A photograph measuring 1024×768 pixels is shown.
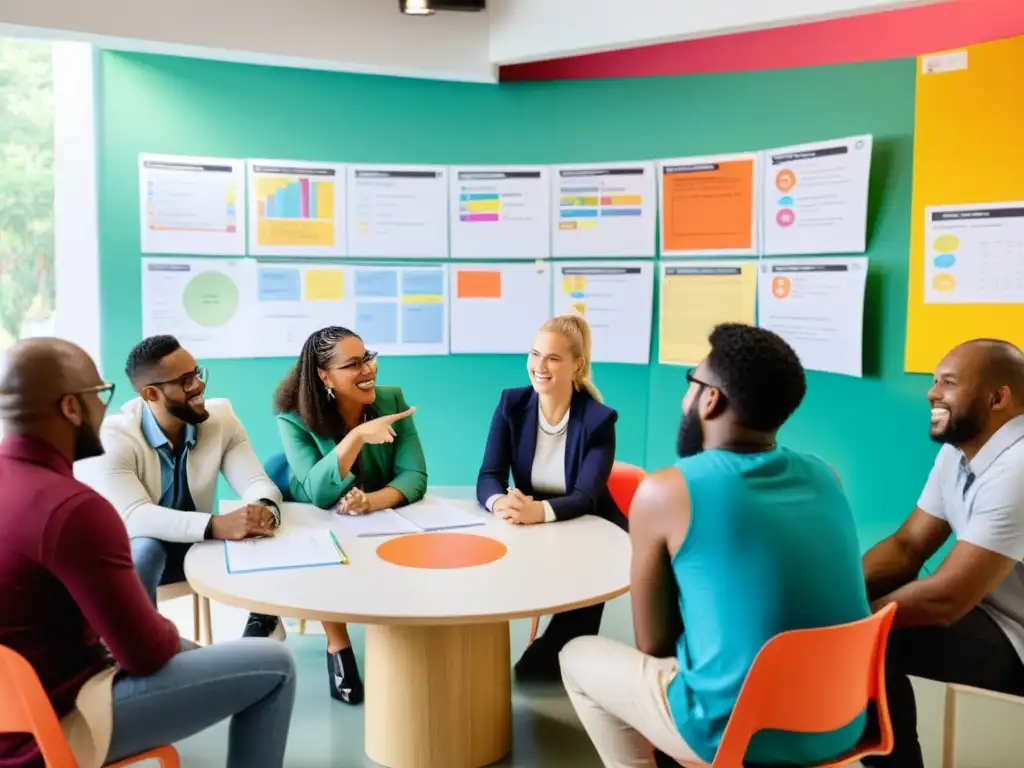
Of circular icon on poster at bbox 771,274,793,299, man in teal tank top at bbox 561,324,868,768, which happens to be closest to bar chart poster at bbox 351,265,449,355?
circular icon on poster at bbox 771,274,793,299

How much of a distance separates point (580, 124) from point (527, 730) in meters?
2.95

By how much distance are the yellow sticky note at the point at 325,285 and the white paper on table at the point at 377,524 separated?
1876 millimetres

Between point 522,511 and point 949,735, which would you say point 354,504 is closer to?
point 522,511

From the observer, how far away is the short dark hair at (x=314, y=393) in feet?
10.3

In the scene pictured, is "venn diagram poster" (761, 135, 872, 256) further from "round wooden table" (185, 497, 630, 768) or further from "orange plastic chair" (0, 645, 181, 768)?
"orange plastic chair" (0, 645, 181, 768)

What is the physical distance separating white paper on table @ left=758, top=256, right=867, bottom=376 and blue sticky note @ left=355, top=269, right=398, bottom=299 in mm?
1829

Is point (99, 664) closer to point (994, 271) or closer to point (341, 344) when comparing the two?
point (341, 344)

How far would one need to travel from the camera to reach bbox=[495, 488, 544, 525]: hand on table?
2.77 m

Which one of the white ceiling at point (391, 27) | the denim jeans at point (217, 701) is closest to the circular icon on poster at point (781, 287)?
the white ceiling at point (391, 27)

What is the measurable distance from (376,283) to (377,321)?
20cm

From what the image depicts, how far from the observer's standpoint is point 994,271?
10.8 ft

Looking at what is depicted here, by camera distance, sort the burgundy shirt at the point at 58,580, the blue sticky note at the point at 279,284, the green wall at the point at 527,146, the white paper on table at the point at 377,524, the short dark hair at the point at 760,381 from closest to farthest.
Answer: the burgundy shirt at the point at 58,580 < the short dark hair at the point at 760,381 < the white paper on table at the point at 377,524 < the green wall at the point at 527,146 < the blue sticky note at the point at 279,284

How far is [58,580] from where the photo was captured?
1691mm

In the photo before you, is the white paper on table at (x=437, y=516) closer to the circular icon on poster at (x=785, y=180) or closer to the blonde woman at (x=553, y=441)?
the blonde woman at (x=553, y=441)
